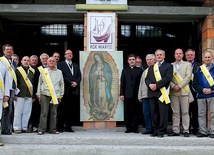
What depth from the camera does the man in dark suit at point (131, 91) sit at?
8070mm

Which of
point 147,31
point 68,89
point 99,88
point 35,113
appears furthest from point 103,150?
point 147,31

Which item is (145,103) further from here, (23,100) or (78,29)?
(78,29)

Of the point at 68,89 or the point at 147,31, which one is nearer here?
the point at 68,89

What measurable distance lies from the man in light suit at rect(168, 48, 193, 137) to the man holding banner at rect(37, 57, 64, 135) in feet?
7.77

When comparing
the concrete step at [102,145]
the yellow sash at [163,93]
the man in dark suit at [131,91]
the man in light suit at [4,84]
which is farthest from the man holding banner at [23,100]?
the yellow sash at [163,93]

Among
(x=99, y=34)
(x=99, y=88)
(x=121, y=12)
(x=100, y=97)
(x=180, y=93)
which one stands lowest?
(x=100, y=97)

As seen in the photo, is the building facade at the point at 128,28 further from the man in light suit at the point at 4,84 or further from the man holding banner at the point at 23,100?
the man in light suit at the point at 4,84

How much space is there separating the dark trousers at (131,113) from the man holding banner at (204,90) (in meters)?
1.42

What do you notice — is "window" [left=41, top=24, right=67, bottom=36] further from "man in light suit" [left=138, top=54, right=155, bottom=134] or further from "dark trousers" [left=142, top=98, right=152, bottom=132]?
"dark trousers" [left=142, top=98, right=152, bottom=132]

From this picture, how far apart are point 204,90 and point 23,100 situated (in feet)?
12.5

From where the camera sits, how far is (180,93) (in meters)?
7.42

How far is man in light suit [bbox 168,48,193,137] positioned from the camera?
290 inches

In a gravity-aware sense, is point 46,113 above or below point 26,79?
below

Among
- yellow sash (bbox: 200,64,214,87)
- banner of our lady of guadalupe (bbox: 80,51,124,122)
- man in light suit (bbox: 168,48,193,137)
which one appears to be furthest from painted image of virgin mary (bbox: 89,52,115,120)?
yellow sash (bbox: 200,64,214,87)
